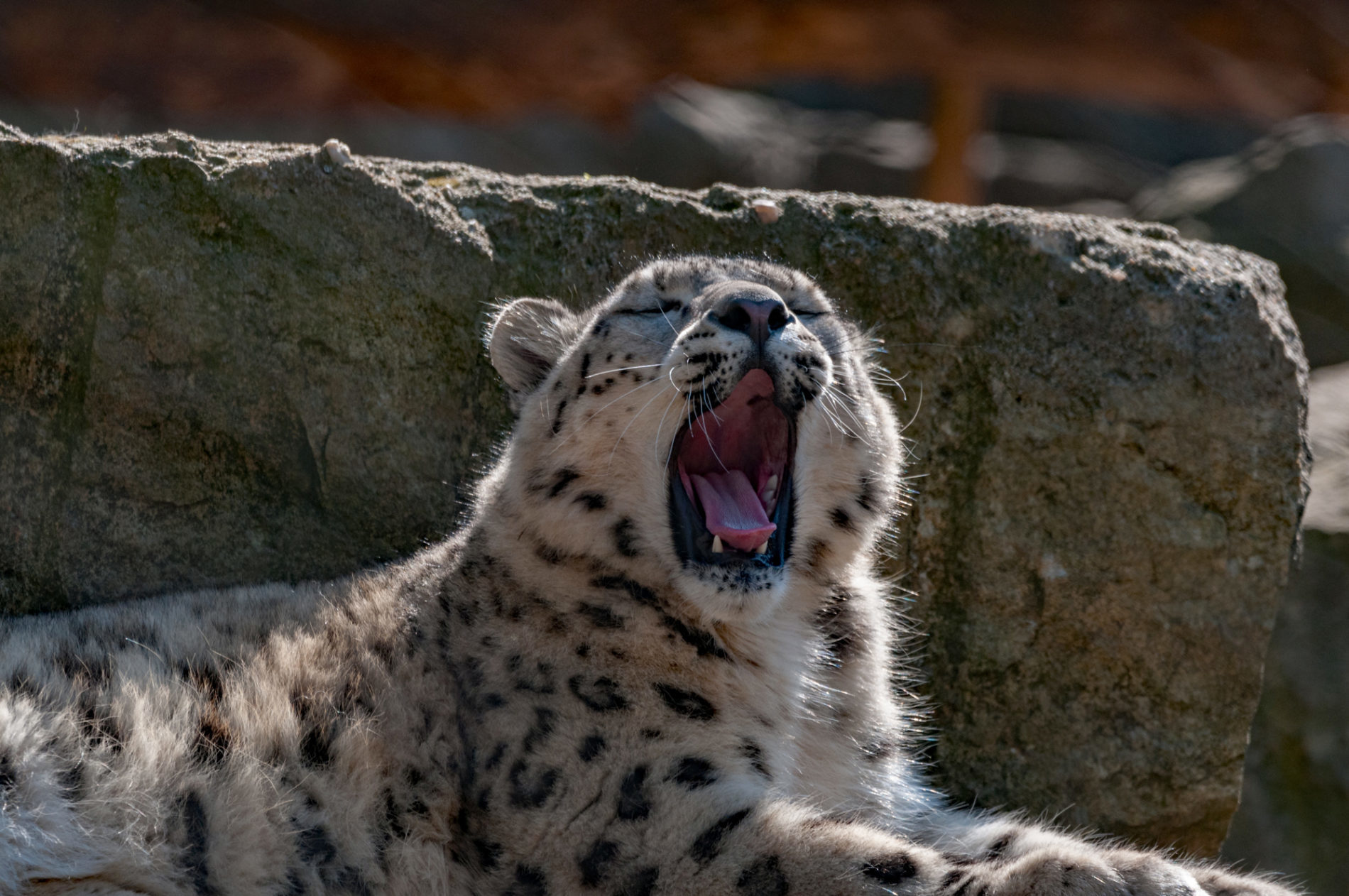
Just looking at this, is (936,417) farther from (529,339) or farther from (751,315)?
(529,339)

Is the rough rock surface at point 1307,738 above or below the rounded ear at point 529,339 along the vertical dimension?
below

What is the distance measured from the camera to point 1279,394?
4.27 metres

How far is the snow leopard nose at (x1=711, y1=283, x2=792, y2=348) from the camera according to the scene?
3.43 meters

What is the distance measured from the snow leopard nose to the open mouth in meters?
0.12

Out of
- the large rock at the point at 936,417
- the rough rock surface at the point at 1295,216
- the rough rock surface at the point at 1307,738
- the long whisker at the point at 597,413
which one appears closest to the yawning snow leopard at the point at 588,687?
the long whisker at the point at 597,413

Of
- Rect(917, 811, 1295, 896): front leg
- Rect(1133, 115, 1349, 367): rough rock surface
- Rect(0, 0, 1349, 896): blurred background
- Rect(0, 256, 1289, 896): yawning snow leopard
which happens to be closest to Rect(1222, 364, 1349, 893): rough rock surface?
Rect(0, 0, 1349, 896): blurred background

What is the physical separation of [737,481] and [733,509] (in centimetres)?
11

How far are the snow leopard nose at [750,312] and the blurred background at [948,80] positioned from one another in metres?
3.22

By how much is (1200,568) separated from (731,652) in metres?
1.74

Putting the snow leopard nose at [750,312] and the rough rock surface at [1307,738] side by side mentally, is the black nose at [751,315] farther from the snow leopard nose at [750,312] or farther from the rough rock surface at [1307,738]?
the rough rock surface at [1307,738]

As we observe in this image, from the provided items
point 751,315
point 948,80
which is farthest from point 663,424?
point 948,80

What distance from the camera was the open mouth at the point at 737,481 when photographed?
11.3 ft

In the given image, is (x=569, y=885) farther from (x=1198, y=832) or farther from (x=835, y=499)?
(x=1198, y=832)

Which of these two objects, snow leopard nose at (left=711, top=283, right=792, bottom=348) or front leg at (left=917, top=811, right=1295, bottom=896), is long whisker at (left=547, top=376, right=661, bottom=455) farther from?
front leg at (left=917, top=811, right=1295, bottom=896)
